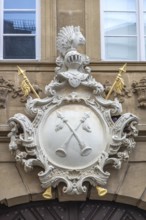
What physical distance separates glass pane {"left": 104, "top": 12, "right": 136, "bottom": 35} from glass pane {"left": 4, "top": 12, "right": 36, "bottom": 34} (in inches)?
38.1

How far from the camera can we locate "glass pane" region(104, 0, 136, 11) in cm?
1138

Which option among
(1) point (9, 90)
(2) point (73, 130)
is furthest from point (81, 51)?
(2) point (73, 130)

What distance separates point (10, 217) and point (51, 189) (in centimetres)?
69

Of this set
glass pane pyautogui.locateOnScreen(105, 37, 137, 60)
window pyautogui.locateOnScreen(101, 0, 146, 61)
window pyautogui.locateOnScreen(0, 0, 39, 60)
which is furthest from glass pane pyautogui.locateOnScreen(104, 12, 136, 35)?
window pyautogui.locateOnScreen(0, 0, 39, 60)

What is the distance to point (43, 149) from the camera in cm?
1025

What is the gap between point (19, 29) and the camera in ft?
36.7

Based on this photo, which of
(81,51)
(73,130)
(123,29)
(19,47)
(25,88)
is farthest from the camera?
(123,29)

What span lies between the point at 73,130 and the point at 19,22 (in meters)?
1.84

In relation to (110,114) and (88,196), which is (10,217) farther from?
(110,114)

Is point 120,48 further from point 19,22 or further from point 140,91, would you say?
point 19,22

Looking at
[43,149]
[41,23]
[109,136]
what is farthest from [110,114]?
[41,23]

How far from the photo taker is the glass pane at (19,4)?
1130 centimetres

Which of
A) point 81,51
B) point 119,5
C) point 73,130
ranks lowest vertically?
point 73,130

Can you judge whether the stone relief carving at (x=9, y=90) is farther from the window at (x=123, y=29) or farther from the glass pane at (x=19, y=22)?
the window at (x=123, y=29)
